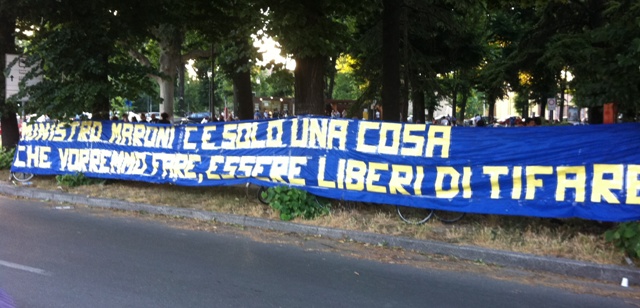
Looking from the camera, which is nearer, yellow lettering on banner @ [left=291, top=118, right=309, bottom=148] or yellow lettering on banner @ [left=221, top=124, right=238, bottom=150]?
yellow lettering on banner @ [left=291, top=118, right=309, bottom=148]

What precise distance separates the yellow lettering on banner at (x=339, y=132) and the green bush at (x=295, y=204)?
94cm

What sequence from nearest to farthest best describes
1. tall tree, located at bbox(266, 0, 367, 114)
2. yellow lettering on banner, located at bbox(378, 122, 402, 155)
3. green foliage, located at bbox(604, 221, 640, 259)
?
green foliage, located at bbox(604, 221, 640, 259) < yellow lettering on banner, located at bbox(378, 122, 402, 155) < tall tree, located at bbox(266, 0, 367, 114)

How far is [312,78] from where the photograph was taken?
36.0ft

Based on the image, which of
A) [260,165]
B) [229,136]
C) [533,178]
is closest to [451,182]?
[533,178]

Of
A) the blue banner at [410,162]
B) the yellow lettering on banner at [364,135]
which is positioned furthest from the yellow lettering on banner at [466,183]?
the yellow lettering on banner at [364,135]

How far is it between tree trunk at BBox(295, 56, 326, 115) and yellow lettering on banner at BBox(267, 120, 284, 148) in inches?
66.2

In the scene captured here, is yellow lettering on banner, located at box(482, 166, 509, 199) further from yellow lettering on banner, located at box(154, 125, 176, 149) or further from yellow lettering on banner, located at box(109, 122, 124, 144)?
yellow lettering on banner, located at box(109, 122, 124, 144)

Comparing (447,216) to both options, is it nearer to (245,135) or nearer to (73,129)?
(245,135)

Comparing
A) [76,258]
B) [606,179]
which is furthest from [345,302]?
[606,179]

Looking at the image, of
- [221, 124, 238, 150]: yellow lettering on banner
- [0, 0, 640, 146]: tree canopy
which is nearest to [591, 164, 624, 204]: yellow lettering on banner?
[0, 0, 640, 146]: tree canopy

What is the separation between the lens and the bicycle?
814 cm

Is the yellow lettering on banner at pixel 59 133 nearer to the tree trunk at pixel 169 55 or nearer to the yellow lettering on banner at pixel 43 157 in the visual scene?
the yellow lettering on banner at pixel 43 157

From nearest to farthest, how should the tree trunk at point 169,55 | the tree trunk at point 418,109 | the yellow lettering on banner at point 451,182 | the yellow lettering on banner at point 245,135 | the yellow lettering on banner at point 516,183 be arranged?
the yellow lettering on banner at point 516,183, the yellow lettering on banner at point 451,182, the yellow lettering on banner at point 245,135, the tree trunk at point 169,55, the tree trunk at point 418,109

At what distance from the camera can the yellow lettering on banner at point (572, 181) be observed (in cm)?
701
